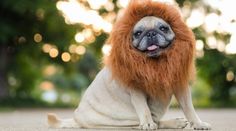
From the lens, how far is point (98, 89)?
21.4 ft

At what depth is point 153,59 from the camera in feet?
19.8

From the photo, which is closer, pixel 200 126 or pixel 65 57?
pixel 200 126

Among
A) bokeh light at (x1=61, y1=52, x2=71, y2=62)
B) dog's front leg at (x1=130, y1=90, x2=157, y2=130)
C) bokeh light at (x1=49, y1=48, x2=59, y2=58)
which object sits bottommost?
dog's front leg at (x1=130, y1=90, x2=157, y2=130)

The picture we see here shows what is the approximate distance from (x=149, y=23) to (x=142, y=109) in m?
0.87

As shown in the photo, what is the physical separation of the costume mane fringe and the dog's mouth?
4 centimetres

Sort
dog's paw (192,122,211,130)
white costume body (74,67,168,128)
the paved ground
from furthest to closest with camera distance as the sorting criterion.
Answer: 1. the paved ground
2. white costume body (74,67,168,128)
3. dog's paw (192,122,211,130)

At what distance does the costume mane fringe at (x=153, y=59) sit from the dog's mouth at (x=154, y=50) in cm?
4

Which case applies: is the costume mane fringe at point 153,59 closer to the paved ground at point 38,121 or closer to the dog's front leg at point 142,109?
the dog's front leg at point 142,109

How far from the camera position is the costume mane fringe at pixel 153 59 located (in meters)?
5.96

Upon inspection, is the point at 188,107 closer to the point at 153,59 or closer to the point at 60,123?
the point at 153,59

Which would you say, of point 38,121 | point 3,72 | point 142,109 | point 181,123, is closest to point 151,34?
point 142,109

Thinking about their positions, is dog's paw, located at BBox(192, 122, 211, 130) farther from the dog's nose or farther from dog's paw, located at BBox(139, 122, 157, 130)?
the dog's nose

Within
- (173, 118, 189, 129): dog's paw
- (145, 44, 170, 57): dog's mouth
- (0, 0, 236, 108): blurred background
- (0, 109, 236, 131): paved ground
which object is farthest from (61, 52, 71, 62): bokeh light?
(145, 44, 170, 57): dog's mouth

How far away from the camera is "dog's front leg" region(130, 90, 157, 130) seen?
19.6 ft
